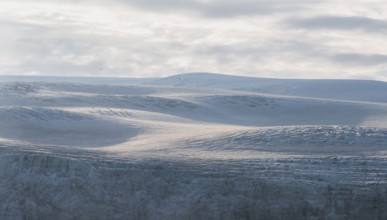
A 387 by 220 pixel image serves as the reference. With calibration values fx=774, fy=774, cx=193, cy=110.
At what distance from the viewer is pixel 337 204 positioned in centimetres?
1379

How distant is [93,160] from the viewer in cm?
1520

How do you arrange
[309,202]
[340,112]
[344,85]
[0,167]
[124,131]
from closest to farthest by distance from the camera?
1. [309,202]
2. [0,167]
3. [124,131]
4. [340,112]
5. [344,85]

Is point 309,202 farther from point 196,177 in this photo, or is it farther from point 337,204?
point 196,177

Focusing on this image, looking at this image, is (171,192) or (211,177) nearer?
(171,192)

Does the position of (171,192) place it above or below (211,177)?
below

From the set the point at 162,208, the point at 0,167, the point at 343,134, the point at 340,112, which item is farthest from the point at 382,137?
the point at 340,112

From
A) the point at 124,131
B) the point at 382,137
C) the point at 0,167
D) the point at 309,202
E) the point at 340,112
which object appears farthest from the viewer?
the point at 340,112

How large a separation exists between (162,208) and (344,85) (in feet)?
245

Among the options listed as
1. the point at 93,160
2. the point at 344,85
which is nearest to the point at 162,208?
the point at 93,160

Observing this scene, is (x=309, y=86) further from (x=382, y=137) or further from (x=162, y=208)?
(x=162, y=208)

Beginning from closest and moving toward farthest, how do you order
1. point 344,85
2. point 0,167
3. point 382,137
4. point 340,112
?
point 0,167, point 382,137, point 340,112, point 344,85

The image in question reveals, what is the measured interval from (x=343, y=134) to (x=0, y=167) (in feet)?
28.9

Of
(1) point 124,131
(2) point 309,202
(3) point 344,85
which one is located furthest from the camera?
(3) point 344,85

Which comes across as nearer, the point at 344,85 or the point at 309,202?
the point at 309,202
